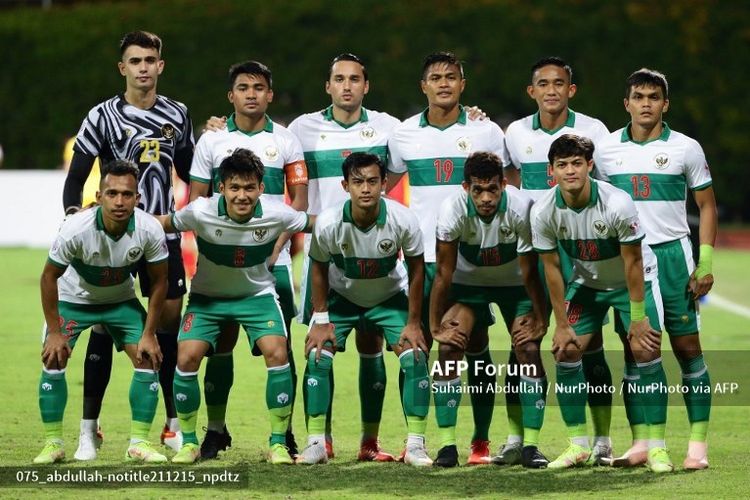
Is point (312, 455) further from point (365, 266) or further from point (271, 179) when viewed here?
point (271, 179)

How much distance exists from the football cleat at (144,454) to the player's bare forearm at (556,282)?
2054mm

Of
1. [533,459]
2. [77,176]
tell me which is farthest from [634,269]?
[77,176]

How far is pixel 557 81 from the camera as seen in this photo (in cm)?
769

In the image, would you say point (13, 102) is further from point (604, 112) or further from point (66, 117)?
point (604, 112)

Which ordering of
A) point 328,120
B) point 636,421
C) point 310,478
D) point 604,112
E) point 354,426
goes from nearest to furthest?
point 310,478
point 636,421
point 328,120
point 354,426
point 604,112

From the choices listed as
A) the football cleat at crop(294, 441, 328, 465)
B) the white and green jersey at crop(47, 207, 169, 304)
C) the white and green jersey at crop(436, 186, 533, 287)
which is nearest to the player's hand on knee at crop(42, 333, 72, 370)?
the white and green jersey at crop(47, 207, 169, 304)

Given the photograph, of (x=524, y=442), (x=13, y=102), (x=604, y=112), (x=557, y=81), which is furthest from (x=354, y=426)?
(x=13, y=102)

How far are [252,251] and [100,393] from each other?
1.14 metres

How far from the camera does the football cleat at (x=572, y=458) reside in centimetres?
721

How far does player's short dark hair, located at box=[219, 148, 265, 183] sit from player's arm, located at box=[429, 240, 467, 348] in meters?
0.97

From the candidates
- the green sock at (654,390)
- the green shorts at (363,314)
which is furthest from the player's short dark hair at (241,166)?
the green sock at (654,390)

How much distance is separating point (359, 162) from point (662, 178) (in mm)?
1508

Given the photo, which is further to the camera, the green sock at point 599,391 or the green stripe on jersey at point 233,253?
the green sock at point 599,391

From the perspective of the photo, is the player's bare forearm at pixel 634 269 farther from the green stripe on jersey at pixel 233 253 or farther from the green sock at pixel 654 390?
the green stripe on jersey at pixel 233 253
